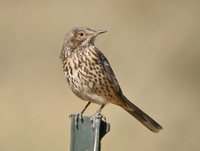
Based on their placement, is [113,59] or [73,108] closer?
[73,108]

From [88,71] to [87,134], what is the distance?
9.60 ft

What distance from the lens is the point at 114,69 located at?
15094 mm

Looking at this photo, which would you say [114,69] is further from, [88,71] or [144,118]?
[88,71]

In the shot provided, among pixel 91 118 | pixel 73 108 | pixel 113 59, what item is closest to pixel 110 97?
pixel 91 118

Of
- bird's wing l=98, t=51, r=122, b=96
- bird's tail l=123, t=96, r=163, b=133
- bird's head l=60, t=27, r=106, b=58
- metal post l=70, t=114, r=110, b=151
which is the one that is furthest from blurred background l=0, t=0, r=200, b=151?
metal post l=70, t=114, r=110, b=151

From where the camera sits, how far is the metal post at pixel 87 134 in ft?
22.8

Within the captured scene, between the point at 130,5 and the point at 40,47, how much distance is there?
238 centimetres

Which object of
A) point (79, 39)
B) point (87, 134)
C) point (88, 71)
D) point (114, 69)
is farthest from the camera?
point (114, 69)

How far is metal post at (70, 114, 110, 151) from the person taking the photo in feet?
22.8

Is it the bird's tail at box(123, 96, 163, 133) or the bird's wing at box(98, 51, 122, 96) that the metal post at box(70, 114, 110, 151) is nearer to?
the bird's tail at box(123, 96, 163, 133)

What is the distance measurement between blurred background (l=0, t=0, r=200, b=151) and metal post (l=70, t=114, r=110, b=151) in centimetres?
556

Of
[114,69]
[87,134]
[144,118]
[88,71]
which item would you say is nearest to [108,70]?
[88,71]

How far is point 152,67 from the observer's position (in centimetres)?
1478

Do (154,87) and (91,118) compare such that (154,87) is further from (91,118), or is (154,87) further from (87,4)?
(91,118)
